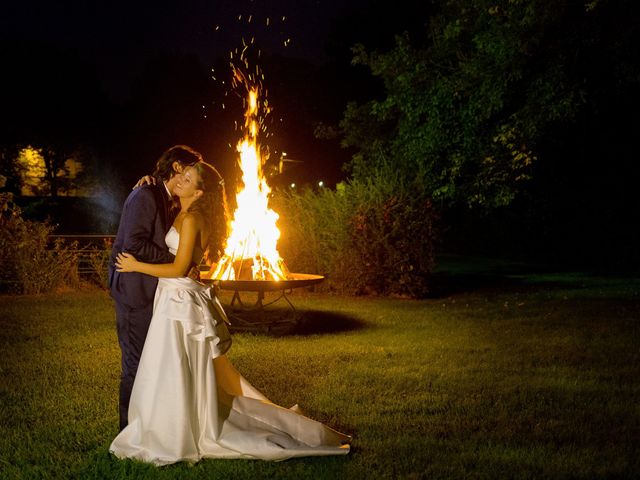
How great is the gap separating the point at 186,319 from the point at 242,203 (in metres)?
7.44

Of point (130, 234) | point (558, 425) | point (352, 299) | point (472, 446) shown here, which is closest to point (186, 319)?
point (130, 234)

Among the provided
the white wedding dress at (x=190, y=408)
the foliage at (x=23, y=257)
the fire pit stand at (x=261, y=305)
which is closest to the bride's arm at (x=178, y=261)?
the white wedding dress at (x=190, y=408)

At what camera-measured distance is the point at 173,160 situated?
521cm

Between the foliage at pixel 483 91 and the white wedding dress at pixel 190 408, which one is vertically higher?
the foliage at pixel 483 91

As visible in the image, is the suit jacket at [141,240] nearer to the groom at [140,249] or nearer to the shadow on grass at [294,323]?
the groom at [140,249]

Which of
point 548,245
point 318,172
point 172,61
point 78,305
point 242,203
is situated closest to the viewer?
point 242,203

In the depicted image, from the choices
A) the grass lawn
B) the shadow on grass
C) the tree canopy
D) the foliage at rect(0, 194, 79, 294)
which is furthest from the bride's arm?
the foliage at rect(0, 194, 79, 294)

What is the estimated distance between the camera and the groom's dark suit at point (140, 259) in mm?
5062

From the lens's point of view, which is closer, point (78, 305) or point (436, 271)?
point (78, 305)

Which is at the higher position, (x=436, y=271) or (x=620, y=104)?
(x=620, y=104)

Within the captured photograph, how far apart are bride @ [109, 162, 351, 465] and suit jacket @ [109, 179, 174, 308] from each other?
0.07 m

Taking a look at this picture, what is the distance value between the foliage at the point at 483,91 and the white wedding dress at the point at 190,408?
11.5 metres

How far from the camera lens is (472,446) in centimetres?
545

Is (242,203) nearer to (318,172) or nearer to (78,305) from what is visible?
(78,305)
